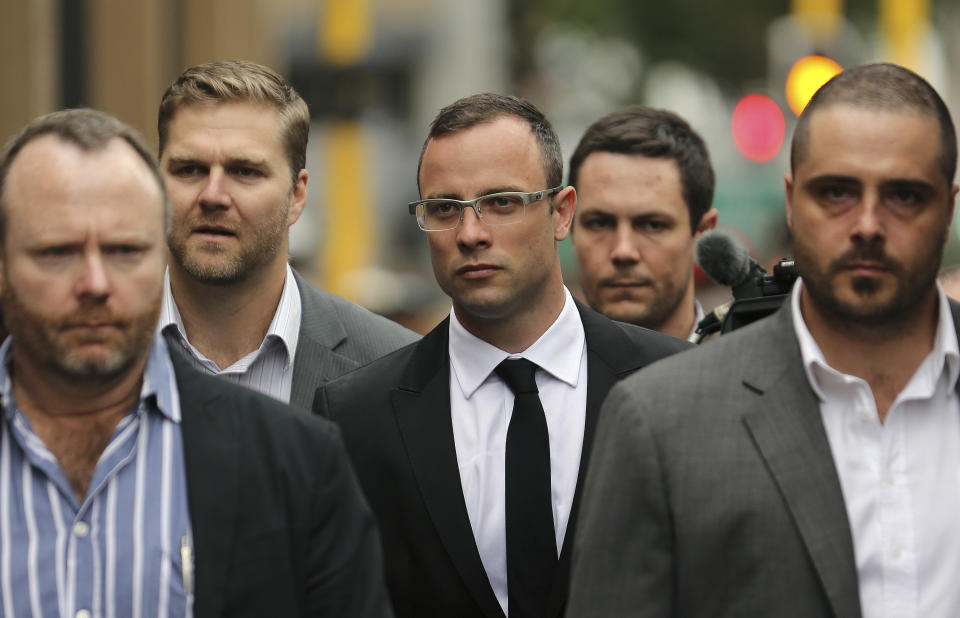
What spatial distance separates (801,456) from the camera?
12.5 feet

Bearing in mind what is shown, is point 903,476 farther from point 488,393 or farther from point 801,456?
point 488,393

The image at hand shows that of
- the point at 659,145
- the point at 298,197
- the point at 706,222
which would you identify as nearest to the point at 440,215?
the point at 298,197

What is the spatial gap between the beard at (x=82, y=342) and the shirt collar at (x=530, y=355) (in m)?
1.42

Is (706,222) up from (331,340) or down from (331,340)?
up

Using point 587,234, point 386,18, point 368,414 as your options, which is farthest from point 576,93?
point 368,414

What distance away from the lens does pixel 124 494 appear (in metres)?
3.65

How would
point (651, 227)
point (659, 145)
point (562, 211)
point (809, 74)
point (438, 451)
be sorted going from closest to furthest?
point (438, 451) → point (562, 211) → point (651, 227) → point (659, 145) → point (809, 74)

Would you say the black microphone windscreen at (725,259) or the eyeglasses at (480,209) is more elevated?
the eyeglasses at (480,209)

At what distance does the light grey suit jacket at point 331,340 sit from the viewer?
213 inches

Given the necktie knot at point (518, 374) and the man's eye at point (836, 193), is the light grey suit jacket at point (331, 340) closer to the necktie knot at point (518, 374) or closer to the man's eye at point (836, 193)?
the necktie knot at point (518, 374)

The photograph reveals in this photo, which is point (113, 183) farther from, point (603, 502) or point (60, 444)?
point (603, 502)

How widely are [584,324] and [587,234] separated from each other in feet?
4.50

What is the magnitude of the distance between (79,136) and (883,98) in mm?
1811

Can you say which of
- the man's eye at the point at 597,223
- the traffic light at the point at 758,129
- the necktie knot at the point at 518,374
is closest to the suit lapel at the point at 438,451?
the necktie knot at the point at 518,374
